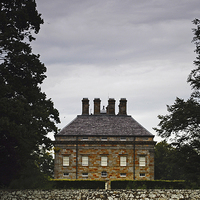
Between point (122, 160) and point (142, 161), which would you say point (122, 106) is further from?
point (142, 161)

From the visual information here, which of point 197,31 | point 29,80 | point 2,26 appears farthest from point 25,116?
point 197,31

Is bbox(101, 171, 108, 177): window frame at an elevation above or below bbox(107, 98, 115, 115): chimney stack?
below

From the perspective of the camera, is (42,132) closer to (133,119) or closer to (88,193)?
(88,193)

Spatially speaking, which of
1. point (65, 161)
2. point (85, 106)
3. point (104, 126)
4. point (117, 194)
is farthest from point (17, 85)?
point (85, 106)

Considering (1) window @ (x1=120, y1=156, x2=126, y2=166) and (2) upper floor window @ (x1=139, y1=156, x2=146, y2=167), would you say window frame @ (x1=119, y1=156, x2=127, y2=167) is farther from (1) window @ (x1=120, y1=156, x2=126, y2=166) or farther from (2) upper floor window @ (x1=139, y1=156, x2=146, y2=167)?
(2) upper floor window @ (x1=139, y1=156, x2=146, y2=167)

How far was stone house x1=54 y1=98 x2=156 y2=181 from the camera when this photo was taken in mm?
50688

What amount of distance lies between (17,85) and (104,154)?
1231 inches

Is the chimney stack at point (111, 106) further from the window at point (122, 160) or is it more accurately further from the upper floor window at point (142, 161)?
the upper floor window at point (142, 161)

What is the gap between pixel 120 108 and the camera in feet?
194

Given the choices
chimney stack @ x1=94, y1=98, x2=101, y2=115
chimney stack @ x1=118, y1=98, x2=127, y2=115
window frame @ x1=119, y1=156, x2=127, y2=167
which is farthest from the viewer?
chimney stack @ x1=118, y1=98, x2=127, y2=115

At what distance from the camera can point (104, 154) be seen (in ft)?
168

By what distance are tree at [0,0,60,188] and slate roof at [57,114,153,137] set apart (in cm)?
2974

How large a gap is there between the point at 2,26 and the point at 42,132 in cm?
1101

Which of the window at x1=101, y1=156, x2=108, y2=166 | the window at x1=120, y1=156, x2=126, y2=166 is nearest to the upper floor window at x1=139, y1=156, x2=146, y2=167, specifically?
the window at x1=120, y1=156, x2=126, y2=166
